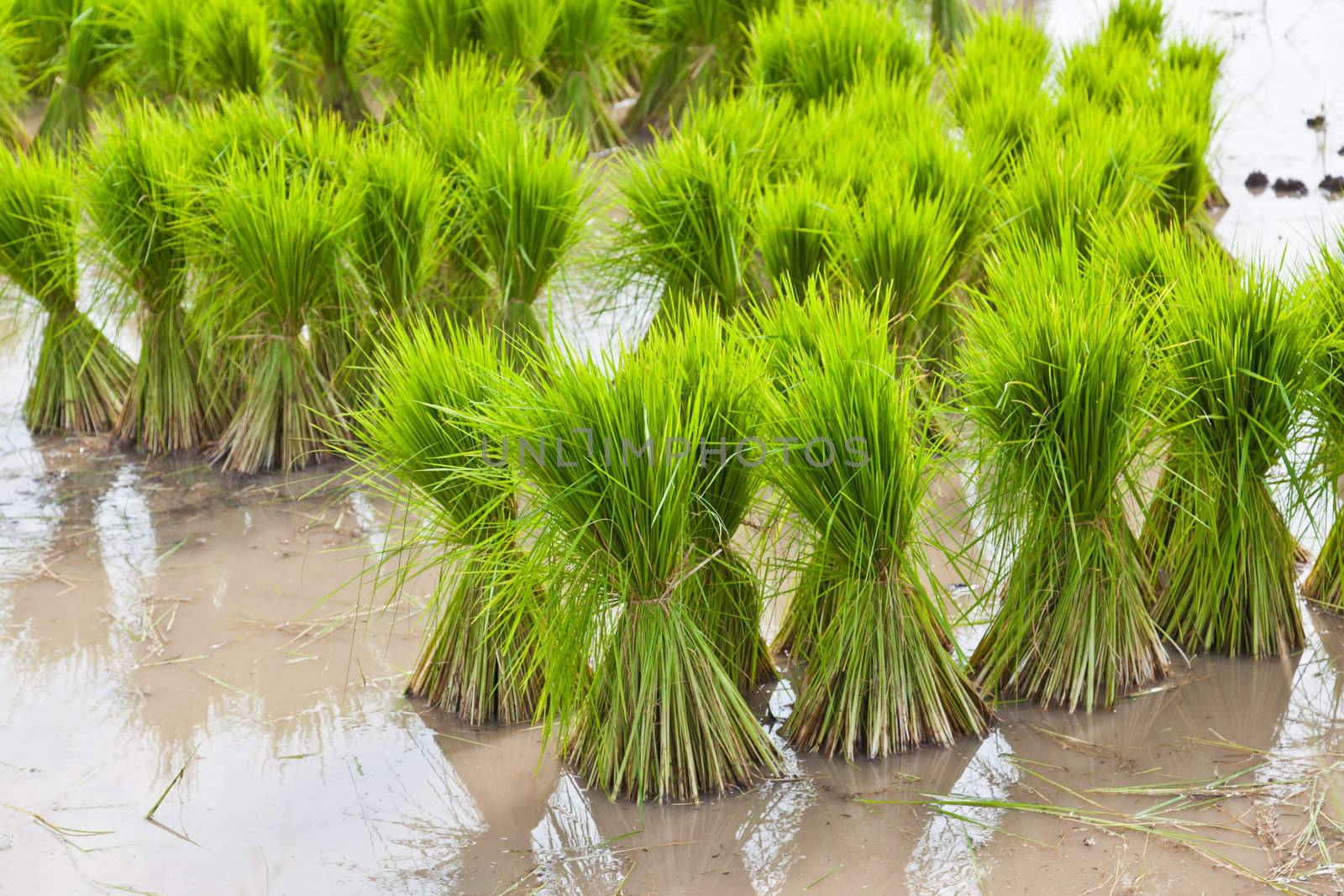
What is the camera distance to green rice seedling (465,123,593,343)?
Result: 396cm

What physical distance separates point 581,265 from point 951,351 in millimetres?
1176

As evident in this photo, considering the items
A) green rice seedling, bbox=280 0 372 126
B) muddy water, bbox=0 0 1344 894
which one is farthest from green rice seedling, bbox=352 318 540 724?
green rice seedling, bbox=280 0 372 126

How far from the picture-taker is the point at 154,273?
4219 millimetres

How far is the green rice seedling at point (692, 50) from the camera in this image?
6.76m

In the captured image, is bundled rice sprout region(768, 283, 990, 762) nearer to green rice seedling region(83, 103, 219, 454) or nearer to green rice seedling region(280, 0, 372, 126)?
green rice seedling region(83, 103, 219, 454)

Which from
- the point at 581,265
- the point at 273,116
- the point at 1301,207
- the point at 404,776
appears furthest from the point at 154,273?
the point at 1301,207

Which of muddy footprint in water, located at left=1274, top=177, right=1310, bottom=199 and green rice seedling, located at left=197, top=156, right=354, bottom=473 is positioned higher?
muddy footprint in water, located at left=1274, top=177, right=1310, bottom=199

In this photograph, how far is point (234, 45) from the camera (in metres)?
5.89

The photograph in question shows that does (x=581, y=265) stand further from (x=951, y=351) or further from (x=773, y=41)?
(x=773, y=41)

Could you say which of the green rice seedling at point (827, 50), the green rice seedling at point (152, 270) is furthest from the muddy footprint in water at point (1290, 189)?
the green rice seedling at point (152, 270)

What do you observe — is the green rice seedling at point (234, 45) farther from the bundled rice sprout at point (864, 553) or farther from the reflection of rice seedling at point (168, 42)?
the bundled rice sprout at point (864, 553)

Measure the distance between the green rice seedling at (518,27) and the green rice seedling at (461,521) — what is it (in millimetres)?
3679

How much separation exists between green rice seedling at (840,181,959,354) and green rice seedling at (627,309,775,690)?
89 centimetres

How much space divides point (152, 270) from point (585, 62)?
9.73ft
